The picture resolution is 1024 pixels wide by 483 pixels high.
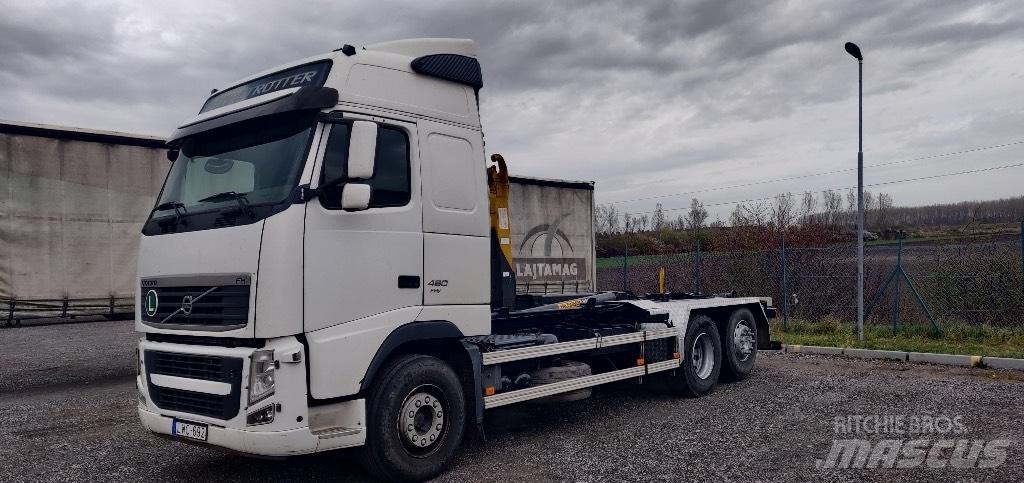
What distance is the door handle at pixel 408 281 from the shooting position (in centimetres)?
552

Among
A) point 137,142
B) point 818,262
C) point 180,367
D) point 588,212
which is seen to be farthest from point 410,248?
point 818,262

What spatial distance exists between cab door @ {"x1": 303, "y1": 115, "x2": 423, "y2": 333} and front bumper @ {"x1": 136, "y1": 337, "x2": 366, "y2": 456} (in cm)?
28

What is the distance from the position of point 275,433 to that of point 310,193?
159cm

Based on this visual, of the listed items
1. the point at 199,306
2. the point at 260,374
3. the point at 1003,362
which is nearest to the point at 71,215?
the point at 199,306

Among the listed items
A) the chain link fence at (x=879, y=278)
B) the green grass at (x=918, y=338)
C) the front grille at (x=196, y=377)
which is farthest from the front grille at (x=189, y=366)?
the green grass at (x=918, y=338)

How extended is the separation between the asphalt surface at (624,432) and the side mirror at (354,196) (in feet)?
6.06

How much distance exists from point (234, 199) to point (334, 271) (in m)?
0.87

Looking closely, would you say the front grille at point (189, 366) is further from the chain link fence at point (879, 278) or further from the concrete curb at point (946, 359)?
the concrete curb at point (946, 359)

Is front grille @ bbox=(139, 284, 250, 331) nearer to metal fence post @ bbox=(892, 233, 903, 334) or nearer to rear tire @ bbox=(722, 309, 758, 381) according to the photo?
rear tire @ bbox=(722, 309, 758, 381)

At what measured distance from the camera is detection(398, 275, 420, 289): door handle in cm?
552

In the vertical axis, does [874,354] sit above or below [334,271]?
below

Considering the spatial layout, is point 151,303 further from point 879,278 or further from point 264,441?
point 879,278

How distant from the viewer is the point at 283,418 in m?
4.76

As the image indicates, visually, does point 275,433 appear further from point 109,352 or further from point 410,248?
point 109,352
